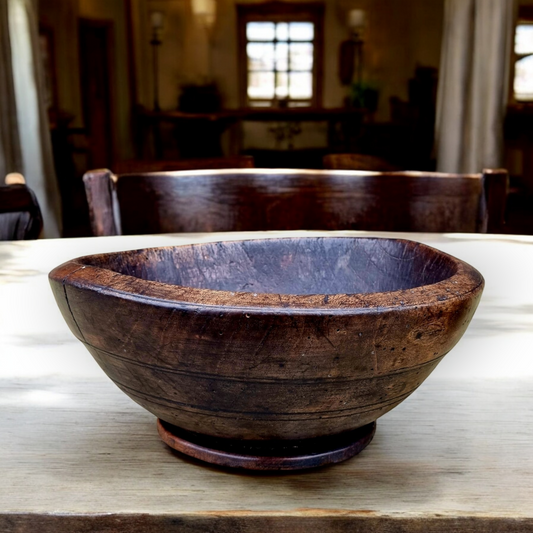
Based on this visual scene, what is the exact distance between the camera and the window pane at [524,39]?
4.54m

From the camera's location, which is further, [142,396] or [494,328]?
[494,328]

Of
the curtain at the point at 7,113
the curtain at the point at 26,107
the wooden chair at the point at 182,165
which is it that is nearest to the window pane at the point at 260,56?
the curtain at the point at 26,107

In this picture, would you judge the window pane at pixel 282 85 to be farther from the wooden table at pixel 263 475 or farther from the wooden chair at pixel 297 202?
the wooden table at pixel 263 475

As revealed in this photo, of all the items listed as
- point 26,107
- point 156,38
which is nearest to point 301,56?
point 156,38

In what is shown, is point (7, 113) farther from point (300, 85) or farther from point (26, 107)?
point (300, 85)

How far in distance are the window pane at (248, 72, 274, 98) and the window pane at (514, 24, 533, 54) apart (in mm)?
1728

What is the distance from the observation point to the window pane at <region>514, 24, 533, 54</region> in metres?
4.54

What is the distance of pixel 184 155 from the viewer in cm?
512

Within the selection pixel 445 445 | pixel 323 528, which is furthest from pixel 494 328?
pixel 323 528

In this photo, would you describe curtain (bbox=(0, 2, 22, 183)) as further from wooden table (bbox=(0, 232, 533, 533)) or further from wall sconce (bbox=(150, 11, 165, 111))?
wooden table (bbox=(0, 232, 533, 533))

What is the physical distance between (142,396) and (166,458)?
51 millimetres

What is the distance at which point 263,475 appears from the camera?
0.38m

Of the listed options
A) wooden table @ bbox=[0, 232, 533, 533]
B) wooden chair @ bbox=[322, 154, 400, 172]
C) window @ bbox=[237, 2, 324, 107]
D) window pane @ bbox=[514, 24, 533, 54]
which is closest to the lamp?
window @ bbox=[237, 2, 324, 107]

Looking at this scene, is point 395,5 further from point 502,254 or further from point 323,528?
point 323,528
